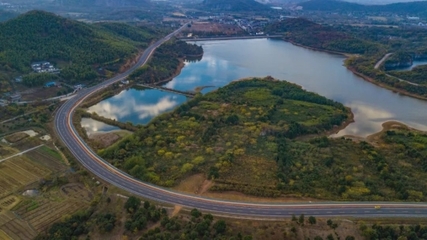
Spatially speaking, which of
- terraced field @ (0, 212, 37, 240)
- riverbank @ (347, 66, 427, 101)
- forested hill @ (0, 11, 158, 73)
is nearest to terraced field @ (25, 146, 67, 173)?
terraced field @ (0, 212, 37, 240)

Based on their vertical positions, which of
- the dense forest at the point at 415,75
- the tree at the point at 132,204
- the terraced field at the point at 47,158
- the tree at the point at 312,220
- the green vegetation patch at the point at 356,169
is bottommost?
the terraced field at the point at 47,158

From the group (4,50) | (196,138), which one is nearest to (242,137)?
(196,138)

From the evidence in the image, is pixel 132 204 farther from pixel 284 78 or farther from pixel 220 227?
pixel 284 78

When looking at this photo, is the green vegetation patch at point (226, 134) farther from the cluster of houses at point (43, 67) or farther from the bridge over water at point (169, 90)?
the cluster of houses at point (43, 67)

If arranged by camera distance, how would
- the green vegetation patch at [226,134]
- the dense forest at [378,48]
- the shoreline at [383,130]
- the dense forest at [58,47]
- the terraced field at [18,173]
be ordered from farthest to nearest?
the dense forest at [378,48] < the dense forest at [58,47] < the shoreline at [383,130] < the green vegetation patch at [226,134] < the terraced field at [18,173]

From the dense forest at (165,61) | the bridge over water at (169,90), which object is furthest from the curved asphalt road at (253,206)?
the dense forest at (165,61)

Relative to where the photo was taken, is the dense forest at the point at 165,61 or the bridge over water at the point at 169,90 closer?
the bridge over water at the point at 169,90
